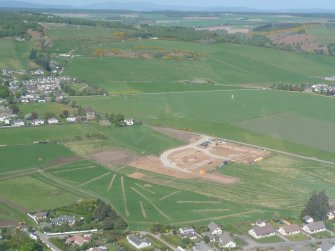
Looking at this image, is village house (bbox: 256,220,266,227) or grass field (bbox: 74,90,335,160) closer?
village house (bbox: 256,220,266,227)

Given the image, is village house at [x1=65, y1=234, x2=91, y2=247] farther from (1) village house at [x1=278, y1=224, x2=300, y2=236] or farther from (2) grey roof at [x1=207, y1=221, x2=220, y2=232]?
(1) village house at [x1=278, y1=224, x2=300, y2=236]

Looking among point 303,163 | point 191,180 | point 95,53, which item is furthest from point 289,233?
point 95,53

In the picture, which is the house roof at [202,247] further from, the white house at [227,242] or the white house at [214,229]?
the white house at [214,229]

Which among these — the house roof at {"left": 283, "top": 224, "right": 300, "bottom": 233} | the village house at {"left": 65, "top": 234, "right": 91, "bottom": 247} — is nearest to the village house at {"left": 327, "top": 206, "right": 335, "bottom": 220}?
the house roof at {"left": 283, "top": 224, "right": 300, "bottom": 233}

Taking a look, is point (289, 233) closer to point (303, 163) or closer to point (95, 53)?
point (303, 163)

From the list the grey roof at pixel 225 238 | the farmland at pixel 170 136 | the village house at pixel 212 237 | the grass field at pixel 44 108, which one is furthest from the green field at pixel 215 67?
the grey roof at pixel 225 238

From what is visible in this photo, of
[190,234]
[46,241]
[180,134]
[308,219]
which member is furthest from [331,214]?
[180,134]
